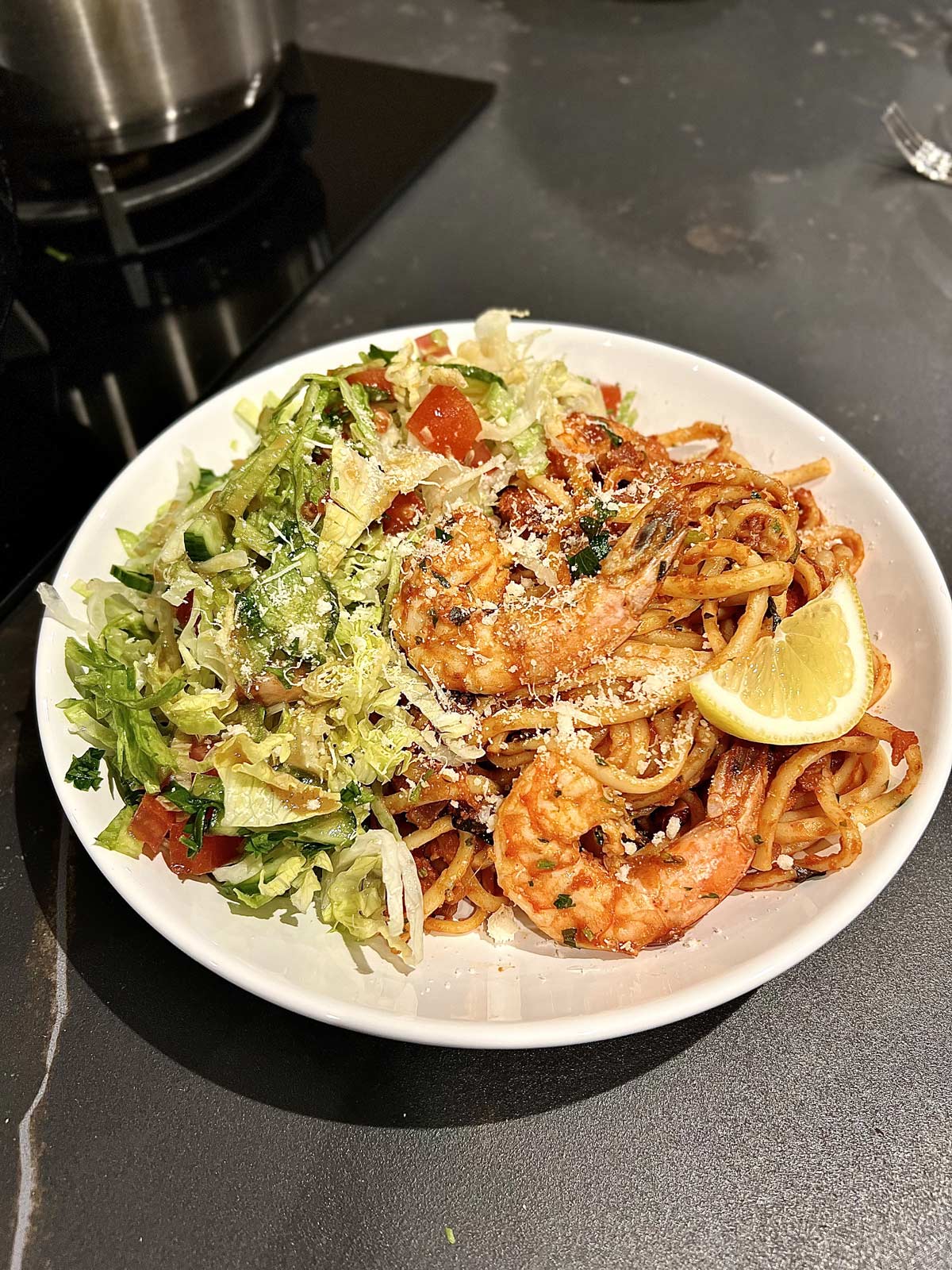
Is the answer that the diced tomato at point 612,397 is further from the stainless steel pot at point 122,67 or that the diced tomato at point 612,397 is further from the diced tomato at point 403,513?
the stainless steel pot at point 122,67

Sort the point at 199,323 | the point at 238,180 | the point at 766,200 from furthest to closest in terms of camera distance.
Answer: the point at 766,200, the point at 238,180, the point at 199,323

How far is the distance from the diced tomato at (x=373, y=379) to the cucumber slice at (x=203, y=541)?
0.57 metres

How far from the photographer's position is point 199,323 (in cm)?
333

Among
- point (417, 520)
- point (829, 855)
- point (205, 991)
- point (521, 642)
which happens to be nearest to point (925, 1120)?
point (829, 855)

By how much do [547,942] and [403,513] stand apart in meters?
1.02

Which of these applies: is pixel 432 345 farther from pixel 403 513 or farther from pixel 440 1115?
pixel 440 1115

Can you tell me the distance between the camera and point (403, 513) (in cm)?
225

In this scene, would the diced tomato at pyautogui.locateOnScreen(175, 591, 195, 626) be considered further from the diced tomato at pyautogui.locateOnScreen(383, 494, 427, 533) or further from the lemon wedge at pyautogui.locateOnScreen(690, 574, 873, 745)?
the lemon wedge at pyautogui.locateOnScreen(690, 574, 873, 745)

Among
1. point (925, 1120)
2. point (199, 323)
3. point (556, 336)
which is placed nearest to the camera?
point (925, 1120)

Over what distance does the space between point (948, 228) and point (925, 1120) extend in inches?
141

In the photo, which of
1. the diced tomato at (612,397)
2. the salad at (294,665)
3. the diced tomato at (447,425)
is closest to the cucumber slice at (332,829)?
the salad at (294,665)

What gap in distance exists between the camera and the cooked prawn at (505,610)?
1.98m

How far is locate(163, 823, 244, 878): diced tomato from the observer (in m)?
1.92

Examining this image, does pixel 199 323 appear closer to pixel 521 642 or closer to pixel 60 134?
pixel 60 134
